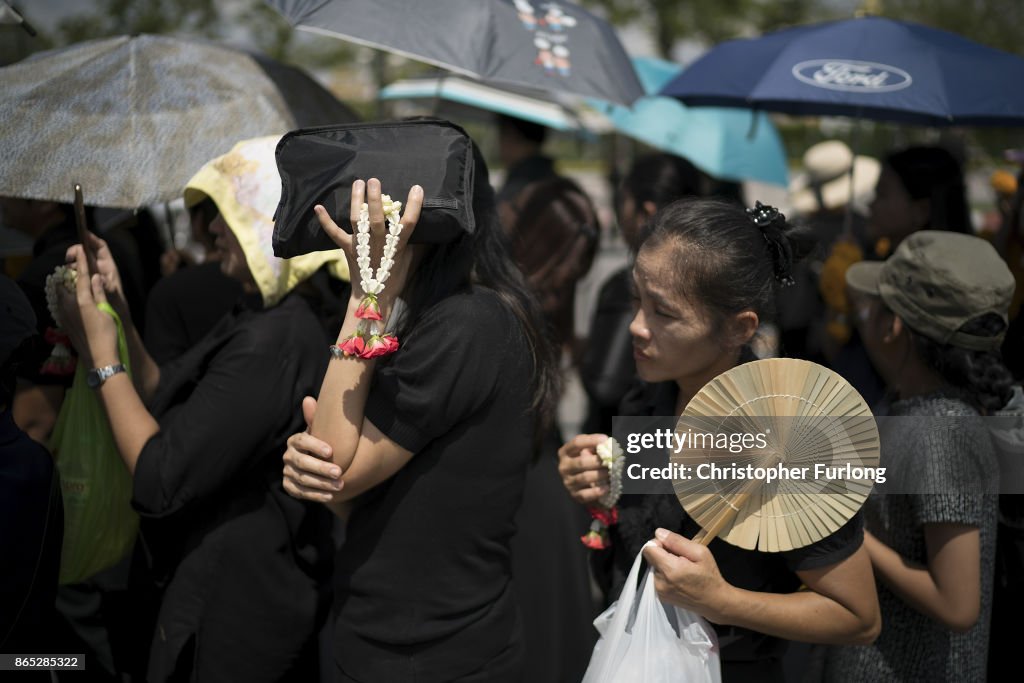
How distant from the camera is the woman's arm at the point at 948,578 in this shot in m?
1.87

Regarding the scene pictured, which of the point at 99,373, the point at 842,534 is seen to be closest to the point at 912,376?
the point at 842,534

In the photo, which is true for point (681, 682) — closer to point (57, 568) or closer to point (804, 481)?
point (804, 481)

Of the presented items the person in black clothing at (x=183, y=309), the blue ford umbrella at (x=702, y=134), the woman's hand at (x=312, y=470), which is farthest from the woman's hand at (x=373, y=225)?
the blue ford umbrella at (x=702, y=134)

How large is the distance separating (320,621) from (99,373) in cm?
88

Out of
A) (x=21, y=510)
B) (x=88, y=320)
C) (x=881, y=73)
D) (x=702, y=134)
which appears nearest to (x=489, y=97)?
(x=702, y=134)

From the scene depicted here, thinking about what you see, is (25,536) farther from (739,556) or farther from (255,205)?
(739,556)

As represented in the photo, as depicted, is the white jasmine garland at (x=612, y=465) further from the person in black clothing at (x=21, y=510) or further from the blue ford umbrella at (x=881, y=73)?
the blue ford umbrella at (x=881, y=73)

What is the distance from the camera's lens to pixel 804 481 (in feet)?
5.16

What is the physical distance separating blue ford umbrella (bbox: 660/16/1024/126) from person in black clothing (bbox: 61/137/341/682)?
1.98 metres

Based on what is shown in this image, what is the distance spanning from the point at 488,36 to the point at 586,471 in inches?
69.1

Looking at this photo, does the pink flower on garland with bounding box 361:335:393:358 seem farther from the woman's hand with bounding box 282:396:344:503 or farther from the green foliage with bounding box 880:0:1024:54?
the green foliage with bounding box 880:0:1024:54

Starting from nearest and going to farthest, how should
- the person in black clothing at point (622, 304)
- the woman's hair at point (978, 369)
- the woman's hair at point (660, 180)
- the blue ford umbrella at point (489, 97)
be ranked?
the woman's hair at point (978, 369) < the person in black clothing at point (622, 304) < the woman's hair at point (660, 180) < the blue ford umbrella at point (489, 97)

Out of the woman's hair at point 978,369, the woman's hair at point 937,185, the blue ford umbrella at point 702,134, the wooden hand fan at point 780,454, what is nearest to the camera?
the wooden hand fan at point 780,454

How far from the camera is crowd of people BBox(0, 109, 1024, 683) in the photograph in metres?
1.73
